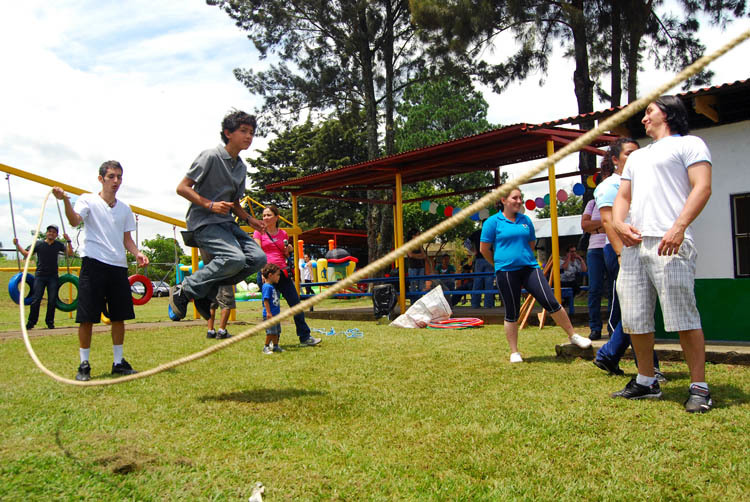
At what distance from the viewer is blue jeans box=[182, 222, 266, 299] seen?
14.1 feet

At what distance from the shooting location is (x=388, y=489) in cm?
246

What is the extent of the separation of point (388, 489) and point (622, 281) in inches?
95.7

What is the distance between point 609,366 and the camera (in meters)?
4.71

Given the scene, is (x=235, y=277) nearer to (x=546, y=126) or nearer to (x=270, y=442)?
(x=270, y=442)

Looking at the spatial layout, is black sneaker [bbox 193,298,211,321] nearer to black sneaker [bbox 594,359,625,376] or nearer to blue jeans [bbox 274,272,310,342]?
blue jeans [bbox 274,272,310,342]

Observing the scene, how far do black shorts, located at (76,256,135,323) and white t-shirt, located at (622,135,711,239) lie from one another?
14.6 feet

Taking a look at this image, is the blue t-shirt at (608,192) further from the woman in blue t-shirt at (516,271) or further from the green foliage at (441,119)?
the green foliage at (441,119)

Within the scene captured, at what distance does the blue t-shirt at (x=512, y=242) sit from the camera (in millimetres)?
5703

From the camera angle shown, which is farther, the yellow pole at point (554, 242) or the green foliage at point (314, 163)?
the green foliage at point (314, 163)

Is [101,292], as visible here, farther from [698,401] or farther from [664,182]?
[698,401]

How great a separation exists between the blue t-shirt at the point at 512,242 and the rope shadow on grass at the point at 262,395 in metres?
2.46

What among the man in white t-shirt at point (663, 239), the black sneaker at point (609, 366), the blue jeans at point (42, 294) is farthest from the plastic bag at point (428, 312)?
the blue jeans at point (42, 294)

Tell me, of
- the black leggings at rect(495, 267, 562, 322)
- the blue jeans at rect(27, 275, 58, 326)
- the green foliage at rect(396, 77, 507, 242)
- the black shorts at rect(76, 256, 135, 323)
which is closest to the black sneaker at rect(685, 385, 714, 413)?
the black leggings at rect(495, 267, 562, 322)

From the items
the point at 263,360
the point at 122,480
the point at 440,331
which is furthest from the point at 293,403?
Answer: the point at 440,331
